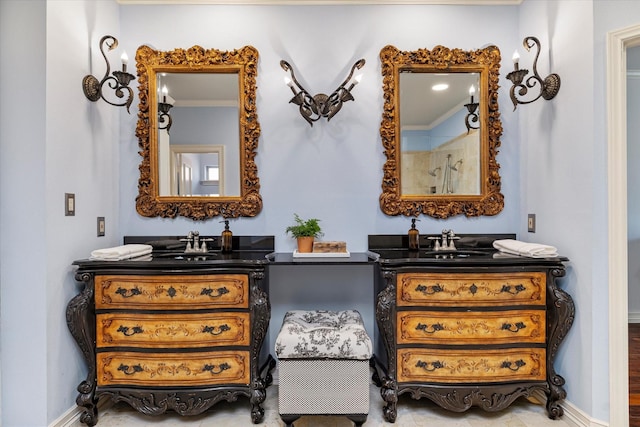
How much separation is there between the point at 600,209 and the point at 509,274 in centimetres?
56

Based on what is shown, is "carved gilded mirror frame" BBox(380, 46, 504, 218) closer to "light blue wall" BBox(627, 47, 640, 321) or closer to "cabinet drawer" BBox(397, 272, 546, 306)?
"cabinet drawer" BBox(397, 272, 546, 306)

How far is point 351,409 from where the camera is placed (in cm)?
183

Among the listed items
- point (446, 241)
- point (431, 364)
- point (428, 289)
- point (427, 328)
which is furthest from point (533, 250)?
point (431, 364)

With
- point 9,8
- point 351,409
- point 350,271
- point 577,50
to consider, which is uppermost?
point 9,8

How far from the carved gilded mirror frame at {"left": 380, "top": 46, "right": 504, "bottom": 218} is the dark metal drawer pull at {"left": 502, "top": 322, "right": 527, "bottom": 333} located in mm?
816

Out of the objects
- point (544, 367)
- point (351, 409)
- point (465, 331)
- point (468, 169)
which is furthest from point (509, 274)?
point (351, 409)

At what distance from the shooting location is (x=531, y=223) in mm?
2369

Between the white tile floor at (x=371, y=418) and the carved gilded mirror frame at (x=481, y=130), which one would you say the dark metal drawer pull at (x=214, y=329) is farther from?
the carved gilded mirror frame at (x=481, y=130)

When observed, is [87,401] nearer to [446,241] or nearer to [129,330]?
[129,330]

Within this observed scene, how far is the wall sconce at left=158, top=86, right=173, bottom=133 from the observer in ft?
8.12

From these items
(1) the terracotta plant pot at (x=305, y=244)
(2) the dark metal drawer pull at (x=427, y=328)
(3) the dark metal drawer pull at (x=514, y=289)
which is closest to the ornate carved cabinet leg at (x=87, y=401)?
(1) the terracotta plant pot at (x=305, y=244)

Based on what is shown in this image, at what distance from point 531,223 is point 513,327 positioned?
2.58ft

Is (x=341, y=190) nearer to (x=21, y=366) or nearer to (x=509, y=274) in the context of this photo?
(x=509, y=274)

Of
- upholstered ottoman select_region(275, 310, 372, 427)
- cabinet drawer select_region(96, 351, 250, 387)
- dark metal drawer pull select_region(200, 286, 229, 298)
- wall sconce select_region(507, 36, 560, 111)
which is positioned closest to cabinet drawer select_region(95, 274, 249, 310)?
dark metal drawer pull select_region(200, 286, 229, 298)
